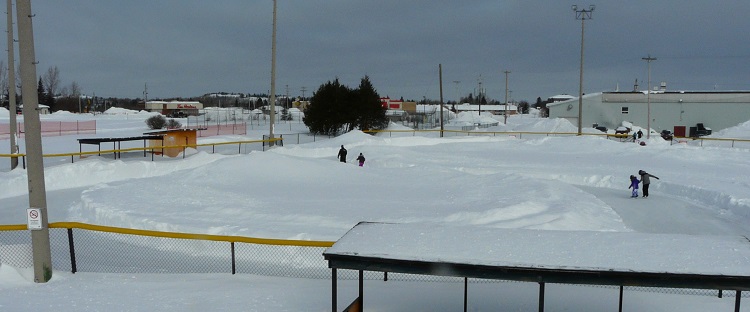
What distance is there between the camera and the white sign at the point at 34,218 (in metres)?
8.84

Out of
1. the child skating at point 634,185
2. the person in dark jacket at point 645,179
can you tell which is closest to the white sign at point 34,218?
the child skating at point 634,185

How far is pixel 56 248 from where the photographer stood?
11.7 m

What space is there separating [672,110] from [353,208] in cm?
6527

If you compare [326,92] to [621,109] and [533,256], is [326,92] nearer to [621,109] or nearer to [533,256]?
[621,109]

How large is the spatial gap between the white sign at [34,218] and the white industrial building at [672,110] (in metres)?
71.8

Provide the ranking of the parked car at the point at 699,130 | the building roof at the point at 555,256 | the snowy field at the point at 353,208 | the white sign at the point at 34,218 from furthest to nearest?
the parked car at the point at 699,130, the white sign at the point at 34,218, the snowy field at the point at 353,208, the building roof at the point at 555,256

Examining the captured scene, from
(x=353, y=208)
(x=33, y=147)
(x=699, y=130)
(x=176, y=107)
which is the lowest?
(x=353, y=208)

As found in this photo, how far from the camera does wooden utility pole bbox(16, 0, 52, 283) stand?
8484 mm

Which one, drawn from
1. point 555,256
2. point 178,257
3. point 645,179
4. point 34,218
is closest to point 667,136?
point 645,179

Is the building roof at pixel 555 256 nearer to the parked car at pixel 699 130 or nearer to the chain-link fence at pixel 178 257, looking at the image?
the chain-link fence at pixel 178 257

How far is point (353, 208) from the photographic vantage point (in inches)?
644

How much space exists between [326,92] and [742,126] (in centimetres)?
4185

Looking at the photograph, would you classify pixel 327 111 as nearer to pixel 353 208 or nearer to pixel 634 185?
pixel 634 185

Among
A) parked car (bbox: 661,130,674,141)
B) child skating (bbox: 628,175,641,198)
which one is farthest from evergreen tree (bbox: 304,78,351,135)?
child skating (bbox: 628,175,641,198)
